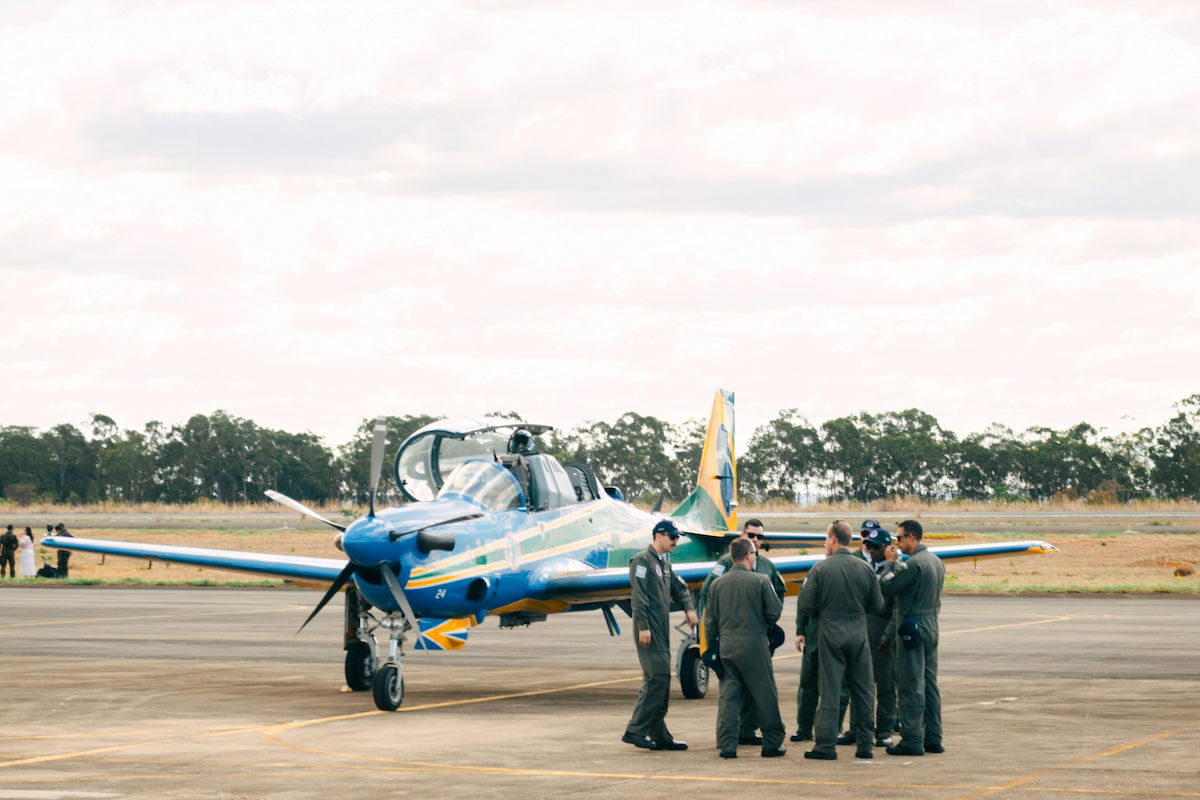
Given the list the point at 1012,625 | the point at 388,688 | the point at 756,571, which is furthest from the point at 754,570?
the point at 1012,625

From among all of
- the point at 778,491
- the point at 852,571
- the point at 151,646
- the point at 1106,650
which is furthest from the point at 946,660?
the point at 778,491

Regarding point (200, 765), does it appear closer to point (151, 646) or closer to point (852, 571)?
point (852, 571)

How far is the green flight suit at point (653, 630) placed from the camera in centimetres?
1325

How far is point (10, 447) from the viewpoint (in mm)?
128625

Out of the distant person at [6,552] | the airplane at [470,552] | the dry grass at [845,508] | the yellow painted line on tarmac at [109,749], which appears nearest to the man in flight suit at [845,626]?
the airplane at [470,552]

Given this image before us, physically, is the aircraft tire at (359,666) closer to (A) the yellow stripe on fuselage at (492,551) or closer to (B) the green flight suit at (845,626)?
(A) the yellow stripe on fuselage at (492,551)

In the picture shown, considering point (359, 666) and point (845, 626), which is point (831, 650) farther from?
point (359, 666)

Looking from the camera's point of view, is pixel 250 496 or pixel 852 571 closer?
pixel 852 571

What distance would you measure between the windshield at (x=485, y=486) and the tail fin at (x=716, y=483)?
5934 millimetres

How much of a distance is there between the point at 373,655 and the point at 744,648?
643cm

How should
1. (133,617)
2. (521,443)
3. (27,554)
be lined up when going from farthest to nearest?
(27,554) → (133,617) → (521,443)

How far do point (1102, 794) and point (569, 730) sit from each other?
18.2 ft

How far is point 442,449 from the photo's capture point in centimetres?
1973

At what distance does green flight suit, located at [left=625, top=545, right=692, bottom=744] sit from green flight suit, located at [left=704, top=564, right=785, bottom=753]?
1.65 feet
